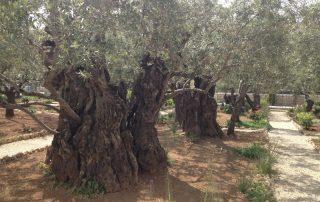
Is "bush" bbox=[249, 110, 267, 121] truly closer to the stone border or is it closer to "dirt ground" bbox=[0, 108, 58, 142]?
"dirt ground" bbox=[0, 108, 58, 142]

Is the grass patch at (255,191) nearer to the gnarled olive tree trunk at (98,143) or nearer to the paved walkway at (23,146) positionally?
the gnarled olive tree trunk at (98,143)

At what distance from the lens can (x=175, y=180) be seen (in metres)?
9.98

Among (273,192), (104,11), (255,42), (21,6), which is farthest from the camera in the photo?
(255,42)

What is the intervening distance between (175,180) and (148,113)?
6.38 feet

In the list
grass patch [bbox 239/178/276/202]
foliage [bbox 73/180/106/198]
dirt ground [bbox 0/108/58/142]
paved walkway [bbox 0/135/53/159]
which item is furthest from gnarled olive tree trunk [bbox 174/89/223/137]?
foliage [bbox 73/180/106/198]

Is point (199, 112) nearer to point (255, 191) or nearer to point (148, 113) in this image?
point (148, 113)

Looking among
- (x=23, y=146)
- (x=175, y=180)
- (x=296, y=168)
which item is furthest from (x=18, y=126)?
(x=296, y=168)

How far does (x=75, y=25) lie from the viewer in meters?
7.40

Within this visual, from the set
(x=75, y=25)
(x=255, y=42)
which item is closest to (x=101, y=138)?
(x=75, y=25)

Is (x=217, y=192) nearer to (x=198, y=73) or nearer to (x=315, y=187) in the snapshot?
(x=315, y=187)

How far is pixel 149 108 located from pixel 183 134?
24.0 feet

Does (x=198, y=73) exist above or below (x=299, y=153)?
above

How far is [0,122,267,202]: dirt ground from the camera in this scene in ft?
28.2

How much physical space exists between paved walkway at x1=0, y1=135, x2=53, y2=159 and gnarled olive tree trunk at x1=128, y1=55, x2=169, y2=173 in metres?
5.09
